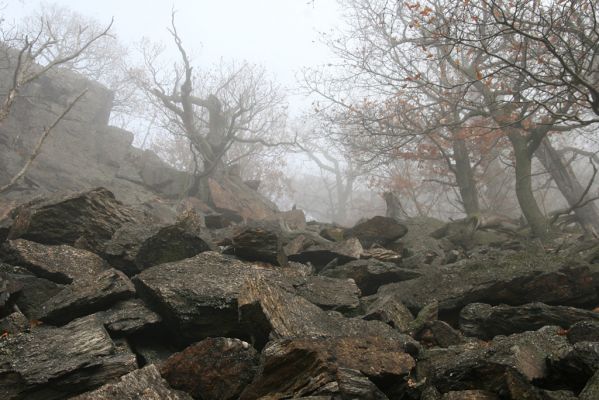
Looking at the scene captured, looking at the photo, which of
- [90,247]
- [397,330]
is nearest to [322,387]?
[397,330]

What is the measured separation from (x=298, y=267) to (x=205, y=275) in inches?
87.0

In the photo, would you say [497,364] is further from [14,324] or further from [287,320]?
[14,324]

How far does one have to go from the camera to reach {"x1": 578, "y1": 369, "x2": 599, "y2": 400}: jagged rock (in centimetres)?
289

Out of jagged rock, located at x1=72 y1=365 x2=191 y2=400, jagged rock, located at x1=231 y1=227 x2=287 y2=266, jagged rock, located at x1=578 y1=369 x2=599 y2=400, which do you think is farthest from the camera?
jagged rock, located at x1=231 y1=227 x2=287 y2=266

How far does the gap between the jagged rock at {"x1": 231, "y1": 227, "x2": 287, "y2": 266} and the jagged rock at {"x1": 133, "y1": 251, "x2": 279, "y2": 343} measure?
149 centimetres

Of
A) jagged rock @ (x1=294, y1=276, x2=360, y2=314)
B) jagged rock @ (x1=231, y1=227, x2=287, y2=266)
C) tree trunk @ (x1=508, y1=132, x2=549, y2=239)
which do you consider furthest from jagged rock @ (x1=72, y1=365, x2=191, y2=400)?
tree trunk @ (x1=508, y1=132, x2=549, y2=239)

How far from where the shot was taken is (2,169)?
1460 centimetres

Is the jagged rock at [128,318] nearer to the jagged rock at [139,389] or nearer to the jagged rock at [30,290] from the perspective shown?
the jagged rock at [30,290]

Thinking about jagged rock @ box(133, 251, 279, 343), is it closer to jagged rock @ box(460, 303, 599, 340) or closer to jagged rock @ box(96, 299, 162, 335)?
jagged rock @ box(96, 299, 162, 335)

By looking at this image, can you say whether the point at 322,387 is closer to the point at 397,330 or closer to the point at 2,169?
the point at 397,330

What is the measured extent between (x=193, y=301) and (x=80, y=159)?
15431mm

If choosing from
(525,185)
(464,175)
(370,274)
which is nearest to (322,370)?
(370,274)

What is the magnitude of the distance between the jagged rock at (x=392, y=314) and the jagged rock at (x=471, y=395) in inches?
66.0

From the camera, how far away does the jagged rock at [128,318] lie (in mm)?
4375
